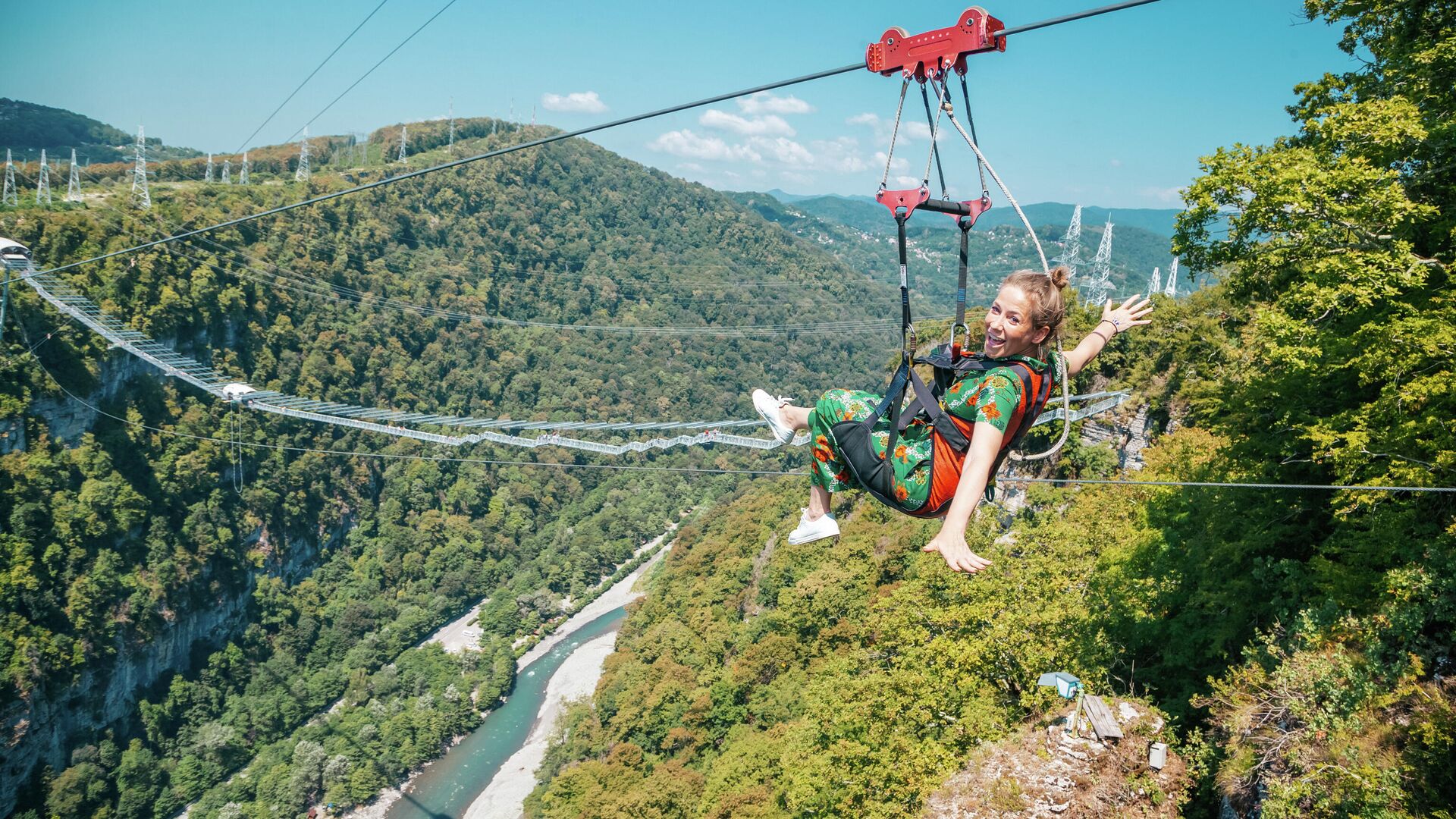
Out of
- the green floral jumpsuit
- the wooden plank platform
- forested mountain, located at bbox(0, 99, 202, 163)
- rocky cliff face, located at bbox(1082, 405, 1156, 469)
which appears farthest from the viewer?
forested mountain, located at bbox(0, 99, 202, 163)

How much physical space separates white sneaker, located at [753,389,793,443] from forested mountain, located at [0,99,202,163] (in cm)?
13989

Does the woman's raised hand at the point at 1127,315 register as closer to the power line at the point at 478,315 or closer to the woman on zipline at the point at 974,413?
the woman on zipline at the point at 974,413

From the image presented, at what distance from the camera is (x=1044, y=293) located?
4.11 meters

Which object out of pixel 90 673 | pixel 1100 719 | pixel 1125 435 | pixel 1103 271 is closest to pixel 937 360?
pixel 1100 719

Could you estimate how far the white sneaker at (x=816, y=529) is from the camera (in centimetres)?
496

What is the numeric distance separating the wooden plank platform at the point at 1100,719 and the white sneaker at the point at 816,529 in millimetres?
7084

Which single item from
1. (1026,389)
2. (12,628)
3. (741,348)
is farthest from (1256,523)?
(741,348)

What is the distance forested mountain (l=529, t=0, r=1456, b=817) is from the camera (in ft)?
24.1

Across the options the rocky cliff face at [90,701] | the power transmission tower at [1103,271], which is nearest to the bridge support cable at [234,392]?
the rocky cliff face at [90,701]

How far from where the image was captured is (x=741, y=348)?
124m

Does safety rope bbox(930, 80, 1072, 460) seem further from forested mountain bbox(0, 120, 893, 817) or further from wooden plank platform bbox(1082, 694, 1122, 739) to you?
forested mountain bbox(0, 120, 893, 817)

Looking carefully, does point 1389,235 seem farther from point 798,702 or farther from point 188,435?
point 188,435

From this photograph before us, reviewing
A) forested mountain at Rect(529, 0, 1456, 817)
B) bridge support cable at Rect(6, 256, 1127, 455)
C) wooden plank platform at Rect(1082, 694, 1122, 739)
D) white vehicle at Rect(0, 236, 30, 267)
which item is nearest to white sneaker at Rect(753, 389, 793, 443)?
forested mountain at Rect(529, 0, 1456, 817)

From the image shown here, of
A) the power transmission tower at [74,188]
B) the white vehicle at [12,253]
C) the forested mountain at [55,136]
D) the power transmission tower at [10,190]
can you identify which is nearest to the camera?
the white vehicle at [12,253]
